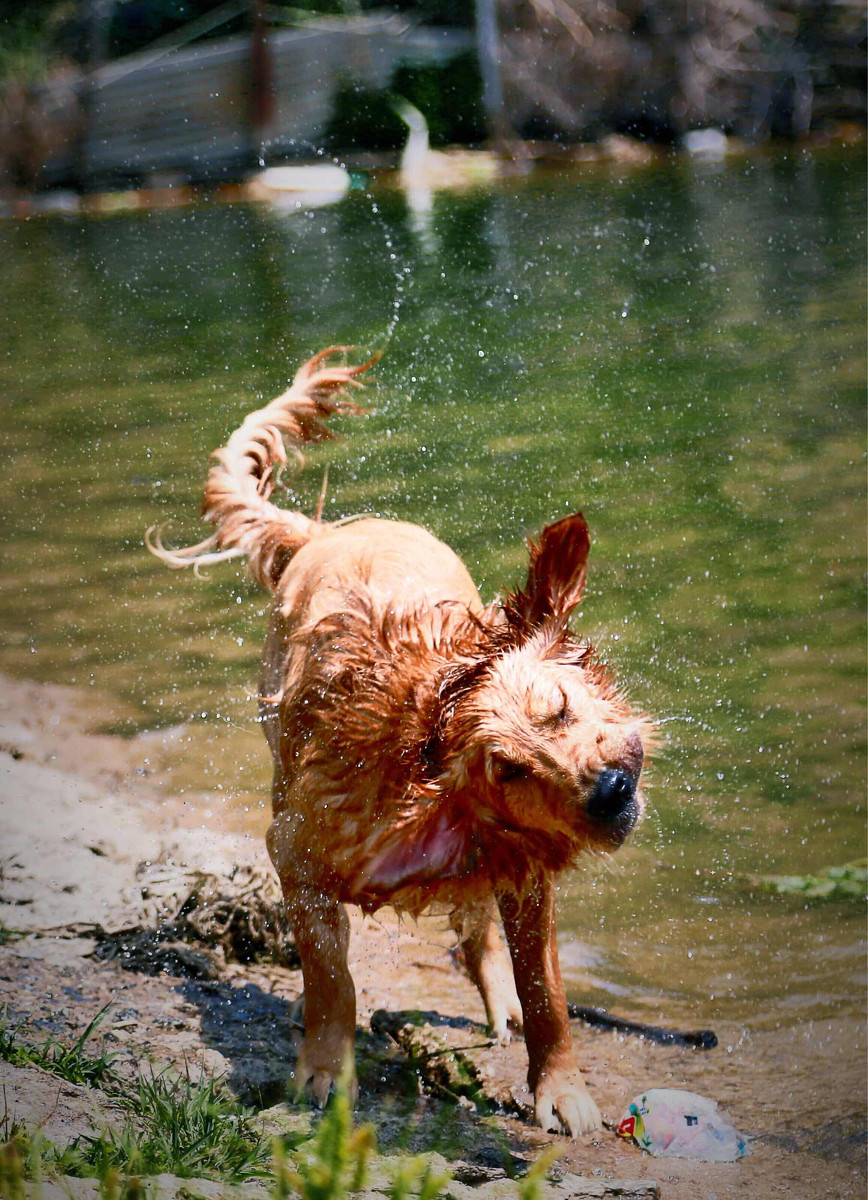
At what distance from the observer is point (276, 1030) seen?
4.19 m

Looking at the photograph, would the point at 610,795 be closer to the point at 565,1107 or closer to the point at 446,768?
the point at 446,768

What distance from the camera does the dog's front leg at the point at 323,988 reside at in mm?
3842

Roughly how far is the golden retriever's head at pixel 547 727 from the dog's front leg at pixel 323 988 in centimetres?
81

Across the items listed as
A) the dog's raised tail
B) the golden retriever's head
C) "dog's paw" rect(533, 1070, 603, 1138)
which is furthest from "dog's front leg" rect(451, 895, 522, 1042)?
the dog's raised tail

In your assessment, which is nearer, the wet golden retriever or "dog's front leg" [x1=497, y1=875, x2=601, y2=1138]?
the wet golden retriever

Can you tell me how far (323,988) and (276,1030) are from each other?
1.36 ft

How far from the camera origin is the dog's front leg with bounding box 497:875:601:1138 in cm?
388

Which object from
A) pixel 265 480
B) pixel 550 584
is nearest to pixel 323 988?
pixel 550 584

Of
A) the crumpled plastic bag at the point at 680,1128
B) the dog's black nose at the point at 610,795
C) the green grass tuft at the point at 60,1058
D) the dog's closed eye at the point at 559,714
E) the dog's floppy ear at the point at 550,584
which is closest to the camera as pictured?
the dog's black nose at the point at 610,795

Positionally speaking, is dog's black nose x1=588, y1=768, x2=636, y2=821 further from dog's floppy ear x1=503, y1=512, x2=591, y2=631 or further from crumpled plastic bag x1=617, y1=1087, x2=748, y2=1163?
crumpled plastic bag x1=617, y1=1087, x2=748, y2=1163

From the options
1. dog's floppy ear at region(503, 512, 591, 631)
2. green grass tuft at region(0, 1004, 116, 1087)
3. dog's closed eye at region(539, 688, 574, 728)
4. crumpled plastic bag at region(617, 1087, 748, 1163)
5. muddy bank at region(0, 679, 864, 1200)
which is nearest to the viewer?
dog's closed eye at region(539, 688, 574, 728)

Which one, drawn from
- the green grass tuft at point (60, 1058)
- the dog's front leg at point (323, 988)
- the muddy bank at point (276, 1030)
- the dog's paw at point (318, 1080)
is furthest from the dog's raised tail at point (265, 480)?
the green grass tuft at point (60, 1058)

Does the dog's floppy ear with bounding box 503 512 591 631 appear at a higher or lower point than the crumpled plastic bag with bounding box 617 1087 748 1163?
higher

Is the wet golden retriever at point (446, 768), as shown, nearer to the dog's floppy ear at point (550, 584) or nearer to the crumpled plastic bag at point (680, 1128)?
the dog's floppy ear at point (550, 584)
